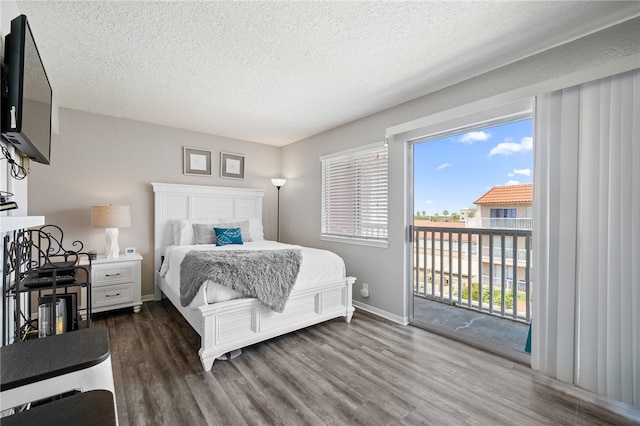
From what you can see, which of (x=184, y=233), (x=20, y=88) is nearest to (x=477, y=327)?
(x=184, y=233)

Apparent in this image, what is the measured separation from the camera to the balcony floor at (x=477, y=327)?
Answer: 99.8 inches

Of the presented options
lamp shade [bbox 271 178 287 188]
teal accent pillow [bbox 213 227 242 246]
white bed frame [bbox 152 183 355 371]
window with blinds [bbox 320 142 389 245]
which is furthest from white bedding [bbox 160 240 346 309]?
lamp shade [bbox 271 178 287 188]

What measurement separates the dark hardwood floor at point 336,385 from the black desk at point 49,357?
0.81m

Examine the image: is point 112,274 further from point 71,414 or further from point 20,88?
point 71,414

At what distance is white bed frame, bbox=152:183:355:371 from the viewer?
2.25m

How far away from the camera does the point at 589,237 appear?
6.27 feet

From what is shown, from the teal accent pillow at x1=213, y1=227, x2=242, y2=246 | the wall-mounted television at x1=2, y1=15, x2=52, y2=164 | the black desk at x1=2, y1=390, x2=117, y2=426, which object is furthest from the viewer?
the teal accent pillow at x1=213, y1=227, x2=242, y2=246

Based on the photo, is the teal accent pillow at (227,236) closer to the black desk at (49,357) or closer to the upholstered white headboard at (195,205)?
the upholstered white headboard at (195,205)

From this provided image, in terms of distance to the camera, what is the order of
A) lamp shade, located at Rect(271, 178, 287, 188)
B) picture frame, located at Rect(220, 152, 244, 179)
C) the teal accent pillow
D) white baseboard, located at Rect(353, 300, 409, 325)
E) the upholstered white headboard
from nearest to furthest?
white baseboard, located at Rect(353, 300, 409, 325)
the teal accent pillow
the upholstered white headboard
picture frame, located at Rect(220, 152, 244, 179)
lamp shade, located at Rect(271, 178, 287, 188)

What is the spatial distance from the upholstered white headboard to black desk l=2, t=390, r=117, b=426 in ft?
11.0

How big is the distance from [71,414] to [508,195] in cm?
341

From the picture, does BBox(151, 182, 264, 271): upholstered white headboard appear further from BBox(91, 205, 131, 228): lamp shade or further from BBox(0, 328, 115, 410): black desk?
BBox(0, 328, 115, 410): black desk

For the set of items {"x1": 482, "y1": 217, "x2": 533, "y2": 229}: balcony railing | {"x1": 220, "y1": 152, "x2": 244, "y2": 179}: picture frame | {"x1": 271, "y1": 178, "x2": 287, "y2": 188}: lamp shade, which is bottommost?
{"x1": 482, "y1": 217, "x2": 533, "y2": 229}: balcony railing

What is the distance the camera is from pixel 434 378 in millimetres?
2090
